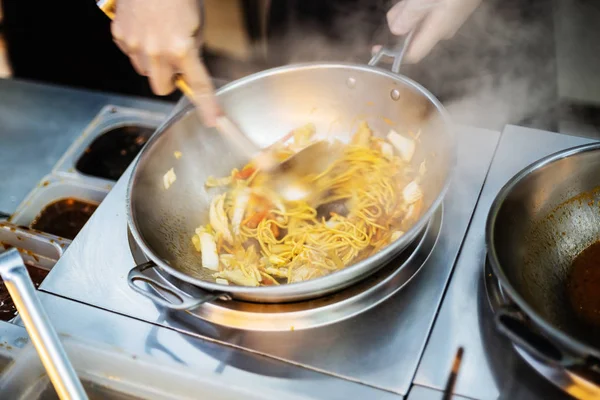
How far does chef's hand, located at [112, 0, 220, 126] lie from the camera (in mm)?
1449

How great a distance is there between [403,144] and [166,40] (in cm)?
71

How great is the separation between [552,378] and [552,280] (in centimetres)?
24

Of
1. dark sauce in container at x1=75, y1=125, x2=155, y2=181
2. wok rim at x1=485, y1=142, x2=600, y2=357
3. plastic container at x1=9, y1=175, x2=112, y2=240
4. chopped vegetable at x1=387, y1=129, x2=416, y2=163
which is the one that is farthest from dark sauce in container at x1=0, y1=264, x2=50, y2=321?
wok rim at x1=485, y1=142, x2=600, y2=357

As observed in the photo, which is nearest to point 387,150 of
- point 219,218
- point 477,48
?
point 219,218

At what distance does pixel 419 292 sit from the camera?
1310 mm

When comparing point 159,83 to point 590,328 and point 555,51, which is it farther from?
point 555,51

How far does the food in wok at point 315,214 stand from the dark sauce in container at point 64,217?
0.48m

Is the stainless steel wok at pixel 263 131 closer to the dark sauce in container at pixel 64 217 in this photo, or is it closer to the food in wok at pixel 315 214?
the food in wok at pixel 315 214

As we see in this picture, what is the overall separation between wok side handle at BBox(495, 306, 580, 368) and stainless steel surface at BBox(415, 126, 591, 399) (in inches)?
3.3

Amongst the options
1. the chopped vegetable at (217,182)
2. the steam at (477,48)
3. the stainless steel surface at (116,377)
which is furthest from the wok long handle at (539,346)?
the steam at (477,48)

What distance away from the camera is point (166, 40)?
4.75 feet

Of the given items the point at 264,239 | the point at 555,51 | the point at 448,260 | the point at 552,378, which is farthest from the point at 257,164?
the point at 555,51

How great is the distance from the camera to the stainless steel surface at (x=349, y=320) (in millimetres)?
1200

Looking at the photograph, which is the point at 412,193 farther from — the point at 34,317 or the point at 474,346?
the point at 34,317
